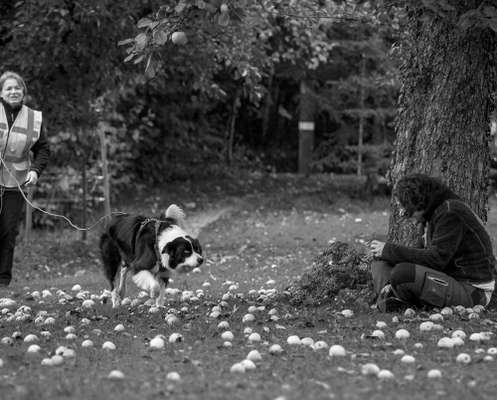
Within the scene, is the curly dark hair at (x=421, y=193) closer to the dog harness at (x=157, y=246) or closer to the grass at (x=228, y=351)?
the grass at (x=228, y=351)

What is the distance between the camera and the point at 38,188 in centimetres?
1908

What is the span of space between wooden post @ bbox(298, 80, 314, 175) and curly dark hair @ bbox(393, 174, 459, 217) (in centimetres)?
1715

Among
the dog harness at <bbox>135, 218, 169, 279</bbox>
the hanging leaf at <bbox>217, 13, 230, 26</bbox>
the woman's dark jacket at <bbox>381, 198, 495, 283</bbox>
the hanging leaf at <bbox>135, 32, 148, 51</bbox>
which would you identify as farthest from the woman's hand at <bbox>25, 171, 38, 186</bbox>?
the woman's dark jacket at <bbox>381, 198, 495, 283</bbox>

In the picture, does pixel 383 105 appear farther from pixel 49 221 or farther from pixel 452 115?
pixel 452 115

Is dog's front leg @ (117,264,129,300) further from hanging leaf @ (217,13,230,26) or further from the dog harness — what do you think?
hanging leaf @ (217,13,230,26)

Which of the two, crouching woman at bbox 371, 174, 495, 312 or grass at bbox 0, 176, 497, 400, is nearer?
grass at bbox 0, 176, 497, 400

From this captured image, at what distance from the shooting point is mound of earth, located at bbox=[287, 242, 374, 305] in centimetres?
874

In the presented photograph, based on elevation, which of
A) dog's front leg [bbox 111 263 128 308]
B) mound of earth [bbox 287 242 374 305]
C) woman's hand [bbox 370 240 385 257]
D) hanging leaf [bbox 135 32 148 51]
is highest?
hanging leaf [bbox 135 32 148 51]

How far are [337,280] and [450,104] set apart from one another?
2054mm

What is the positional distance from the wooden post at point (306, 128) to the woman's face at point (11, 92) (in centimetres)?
1542

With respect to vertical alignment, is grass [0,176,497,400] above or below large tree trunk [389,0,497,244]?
below

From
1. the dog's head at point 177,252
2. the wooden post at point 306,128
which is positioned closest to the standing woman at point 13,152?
the dog's head at point 177,252

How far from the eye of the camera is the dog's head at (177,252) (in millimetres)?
8789

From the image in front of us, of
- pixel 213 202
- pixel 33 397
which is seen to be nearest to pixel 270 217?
pixel 213 202
